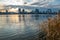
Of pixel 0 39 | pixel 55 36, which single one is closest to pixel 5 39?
Result: pixel 0 39

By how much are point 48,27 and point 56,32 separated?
4.99ft

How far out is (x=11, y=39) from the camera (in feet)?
62.4

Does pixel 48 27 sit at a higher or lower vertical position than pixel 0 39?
higher

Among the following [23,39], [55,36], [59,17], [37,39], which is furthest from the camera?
[23,39]

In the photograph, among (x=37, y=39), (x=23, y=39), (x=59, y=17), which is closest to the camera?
(x=59, y=17)

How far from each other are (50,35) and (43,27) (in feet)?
10.1

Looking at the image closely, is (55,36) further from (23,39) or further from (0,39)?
(0,39)

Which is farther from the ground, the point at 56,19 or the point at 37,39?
the point at 56,19

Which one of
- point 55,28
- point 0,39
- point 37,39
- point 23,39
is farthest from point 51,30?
point 0,39

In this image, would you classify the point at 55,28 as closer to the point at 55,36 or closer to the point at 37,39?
the point at 55,36

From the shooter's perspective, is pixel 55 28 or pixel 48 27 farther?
pixel 48 27

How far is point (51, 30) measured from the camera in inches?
602

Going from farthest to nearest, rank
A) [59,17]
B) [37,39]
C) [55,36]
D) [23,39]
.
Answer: [23,39] < [37,39] < [59,17] < [55,36]

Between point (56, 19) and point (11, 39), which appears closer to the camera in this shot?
point (56, 19)
